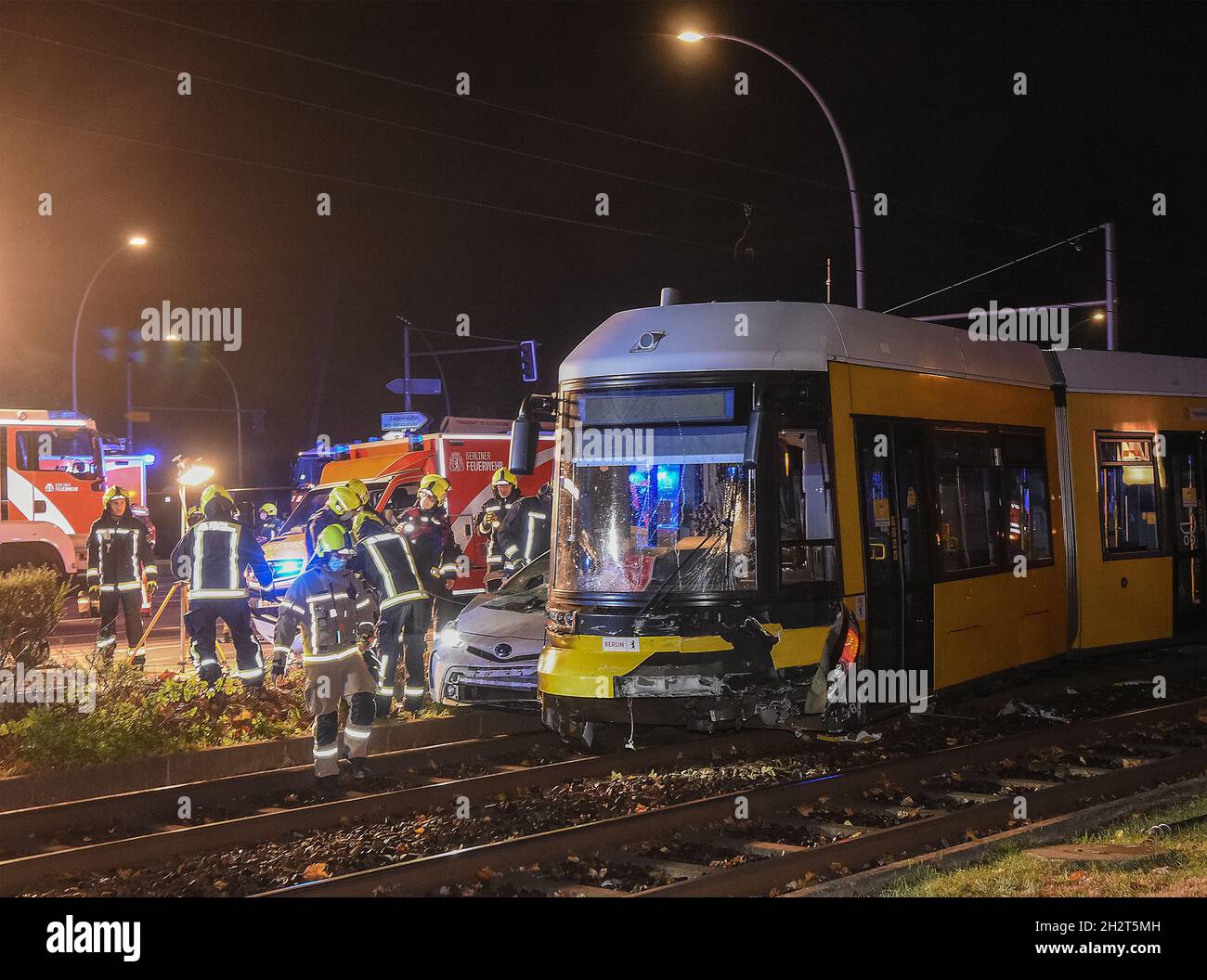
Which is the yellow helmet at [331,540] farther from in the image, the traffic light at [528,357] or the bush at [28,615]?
the traffic light at [528,357]

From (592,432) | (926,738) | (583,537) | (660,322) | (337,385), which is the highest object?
(337,385)

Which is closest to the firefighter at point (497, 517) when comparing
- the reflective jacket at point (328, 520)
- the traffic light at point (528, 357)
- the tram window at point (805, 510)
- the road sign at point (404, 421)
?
the reflective jacket at point (328, 520)

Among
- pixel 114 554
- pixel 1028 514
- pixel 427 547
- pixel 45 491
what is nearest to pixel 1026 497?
pixel 1028 514

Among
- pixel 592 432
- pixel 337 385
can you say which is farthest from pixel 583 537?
pixel 337 385

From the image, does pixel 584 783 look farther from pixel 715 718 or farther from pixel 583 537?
pixel 583 537

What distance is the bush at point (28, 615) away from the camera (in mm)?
10492

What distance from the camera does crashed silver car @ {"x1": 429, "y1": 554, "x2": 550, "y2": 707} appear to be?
35.7 ft

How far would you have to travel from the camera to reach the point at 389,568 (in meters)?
11.0

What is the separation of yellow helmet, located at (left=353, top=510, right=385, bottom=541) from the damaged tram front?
193 centimetres

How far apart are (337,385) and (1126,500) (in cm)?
5763

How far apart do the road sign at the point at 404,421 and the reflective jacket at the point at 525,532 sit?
5.58 m

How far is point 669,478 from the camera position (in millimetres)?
8992

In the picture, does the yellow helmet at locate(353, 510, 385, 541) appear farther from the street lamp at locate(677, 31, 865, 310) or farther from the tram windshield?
the street lamp at locate(677, 31, 865, 310)

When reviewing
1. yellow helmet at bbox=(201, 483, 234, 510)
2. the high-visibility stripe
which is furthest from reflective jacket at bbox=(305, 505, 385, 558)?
yellow helmet at bbox=(201, 483, 234, 510)
